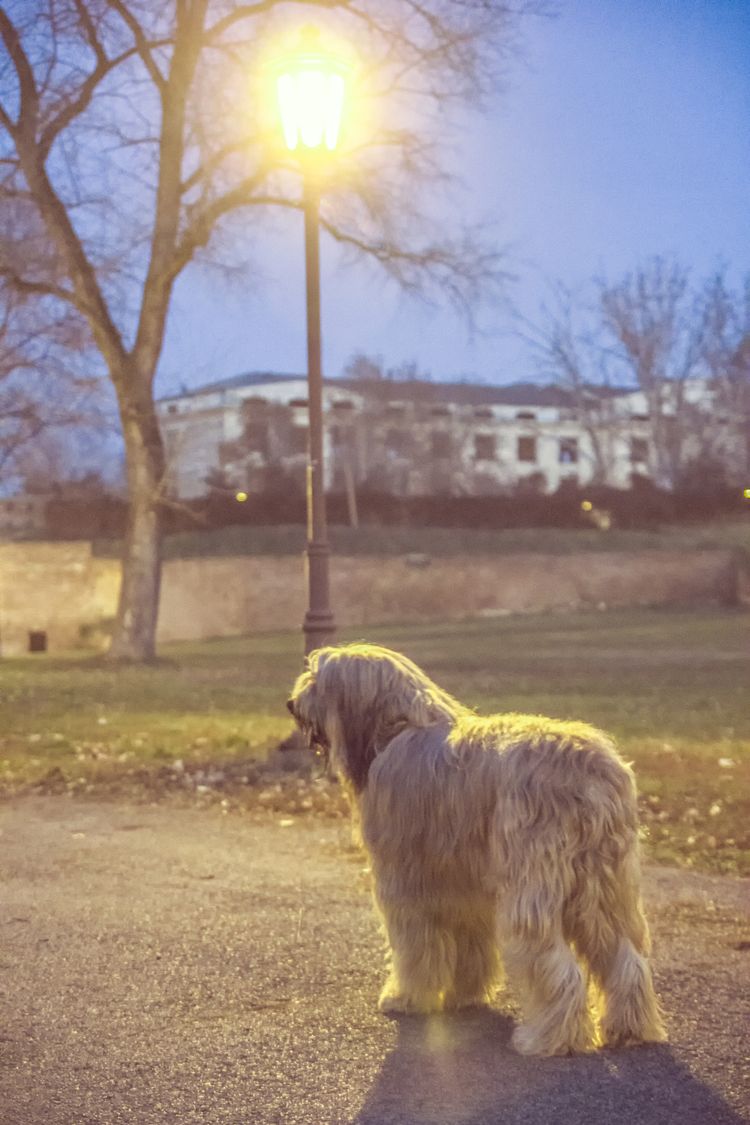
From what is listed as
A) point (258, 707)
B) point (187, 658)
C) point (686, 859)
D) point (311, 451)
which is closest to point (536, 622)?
point (187, 658)

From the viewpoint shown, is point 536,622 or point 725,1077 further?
point 536,622

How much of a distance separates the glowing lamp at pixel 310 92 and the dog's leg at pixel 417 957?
707 centimetres

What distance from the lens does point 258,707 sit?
670 inches

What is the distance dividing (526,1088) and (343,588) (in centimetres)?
3861

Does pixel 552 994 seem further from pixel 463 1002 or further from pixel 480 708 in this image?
pixel 480 708

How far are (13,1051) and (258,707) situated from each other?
1209 centimetres

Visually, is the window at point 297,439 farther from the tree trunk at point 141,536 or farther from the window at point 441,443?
the tree trunk at point 141,536

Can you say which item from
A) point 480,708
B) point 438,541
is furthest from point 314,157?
point 438,541

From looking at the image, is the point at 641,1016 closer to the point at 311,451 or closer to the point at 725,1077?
the point at 725,1077

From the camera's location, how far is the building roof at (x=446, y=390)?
68175 mm

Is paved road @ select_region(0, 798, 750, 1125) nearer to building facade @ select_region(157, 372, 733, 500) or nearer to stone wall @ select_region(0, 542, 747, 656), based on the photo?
stone wall @ select_region(0, 542, 747, 656)

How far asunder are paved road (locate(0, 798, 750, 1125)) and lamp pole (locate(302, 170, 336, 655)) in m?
2.87

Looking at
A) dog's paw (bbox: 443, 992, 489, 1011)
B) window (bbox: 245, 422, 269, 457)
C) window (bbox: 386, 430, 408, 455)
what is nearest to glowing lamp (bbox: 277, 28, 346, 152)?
dog's paw (bbox: 443, 992, 489, 1011)

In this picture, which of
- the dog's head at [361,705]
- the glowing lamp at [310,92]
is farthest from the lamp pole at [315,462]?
the dog's head at [361,705]
